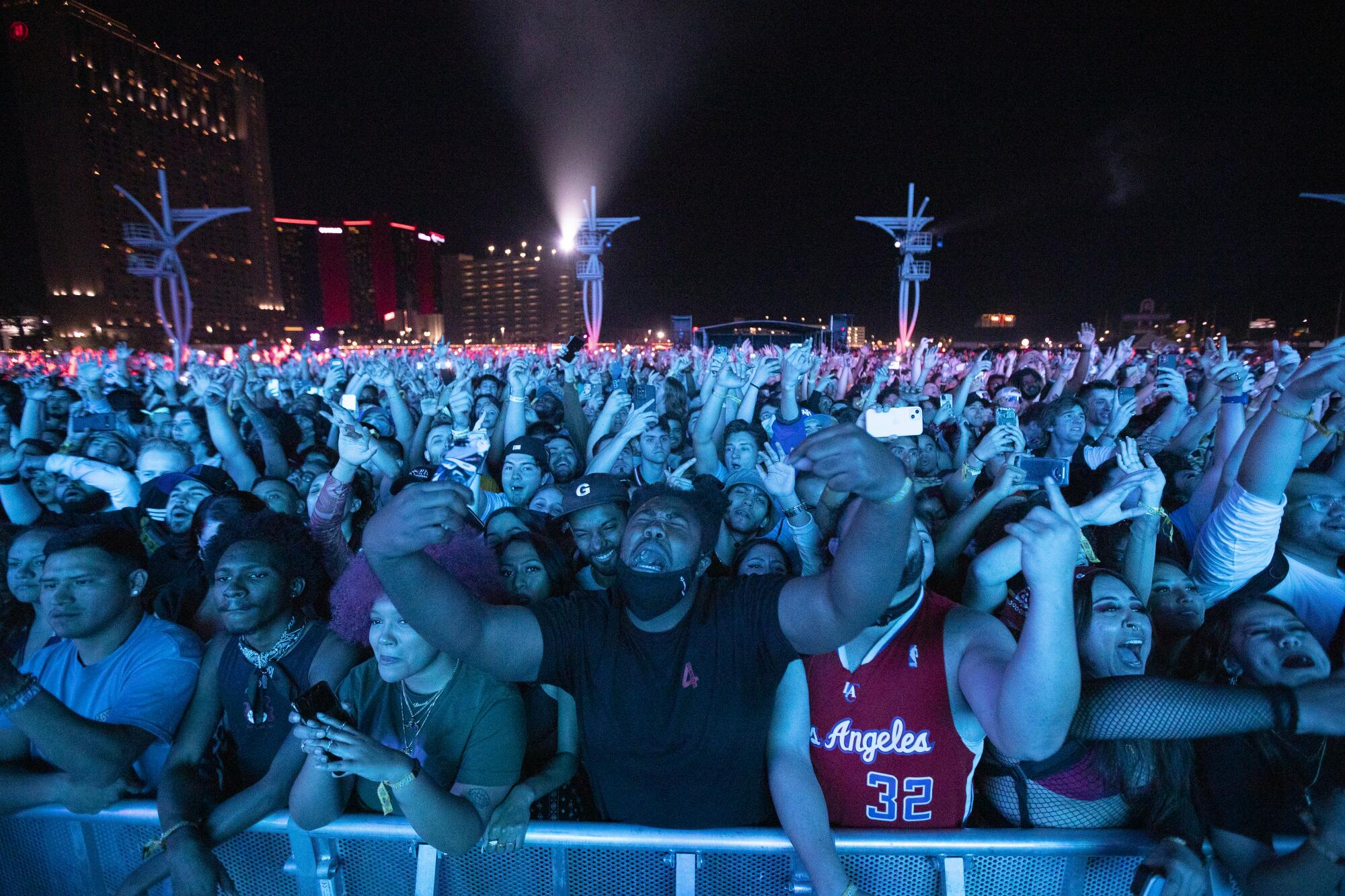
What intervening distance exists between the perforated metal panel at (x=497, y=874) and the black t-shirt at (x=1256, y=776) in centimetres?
201

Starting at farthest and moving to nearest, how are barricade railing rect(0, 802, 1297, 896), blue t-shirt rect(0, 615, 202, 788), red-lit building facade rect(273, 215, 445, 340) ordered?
red-lit building facade rect(273, 215, 445, 340) < blue t-shirt rect(0, 615, 202, 788) < barricade railing rect(0, 802, 1297, 896)

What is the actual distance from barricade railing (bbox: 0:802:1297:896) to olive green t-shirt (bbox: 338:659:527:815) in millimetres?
185

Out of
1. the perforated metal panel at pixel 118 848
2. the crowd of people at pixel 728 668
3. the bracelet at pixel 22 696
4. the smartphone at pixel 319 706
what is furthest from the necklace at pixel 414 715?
the bracelet at pixel 22 696

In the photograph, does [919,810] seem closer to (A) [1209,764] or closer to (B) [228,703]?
(A) [1209,764]

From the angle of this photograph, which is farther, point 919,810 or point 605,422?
point 605,422

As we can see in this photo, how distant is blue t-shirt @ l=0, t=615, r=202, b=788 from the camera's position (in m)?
2.38

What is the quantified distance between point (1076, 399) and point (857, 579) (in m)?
4.68

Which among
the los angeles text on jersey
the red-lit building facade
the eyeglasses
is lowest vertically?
the los angeles text on jersey

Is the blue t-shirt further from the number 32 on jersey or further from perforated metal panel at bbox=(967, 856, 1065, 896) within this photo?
perforated metal panel at bbox=(967, 856, 1065, 896)

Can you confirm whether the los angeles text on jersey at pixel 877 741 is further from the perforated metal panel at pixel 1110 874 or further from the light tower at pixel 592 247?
the light tower at pixel 592 247

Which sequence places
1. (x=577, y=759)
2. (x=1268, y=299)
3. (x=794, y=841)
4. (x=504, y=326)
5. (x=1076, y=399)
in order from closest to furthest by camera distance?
1. (x=794, y=841)
2. (x=577, y=759)
3. (x=1076, y=399)
4. (x=1268, y=299)
5. (x=504, y=326)

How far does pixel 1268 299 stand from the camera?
4812cm

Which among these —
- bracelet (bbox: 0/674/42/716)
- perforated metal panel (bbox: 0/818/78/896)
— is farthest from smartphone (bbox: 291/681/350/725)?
perforated metal panel (bbox: 0/818/78/896)

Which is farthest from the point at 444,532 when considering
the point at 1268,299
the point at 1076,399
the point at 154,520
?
the point at 1268,299
